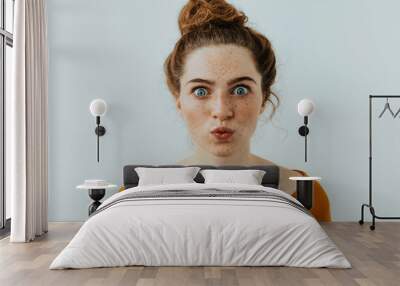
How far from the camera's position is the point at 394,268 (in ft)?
14.2

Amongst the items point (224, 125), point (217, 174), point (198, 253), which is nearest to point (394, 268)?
point (198, 253)

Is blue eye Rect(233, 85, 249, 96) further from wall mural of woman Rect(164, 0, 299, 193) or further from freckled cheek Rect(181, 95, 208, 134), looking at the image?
freckled cheek Rect(181, 95, 208, 134)

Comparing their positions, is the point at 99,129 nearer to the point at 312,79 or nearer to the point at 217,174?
the point at 217,174

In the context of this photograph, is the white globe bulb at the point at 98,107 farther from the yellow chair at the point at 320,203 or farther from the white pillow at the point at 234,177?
the yellow chair at the point at 320,203

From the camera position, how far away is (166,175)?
21.2 ft

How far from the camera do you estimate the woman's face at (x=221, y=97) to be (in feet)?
22.3

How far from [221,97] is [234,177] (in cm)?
105

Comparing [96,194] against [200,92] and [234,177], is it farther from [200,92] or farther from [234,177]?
[200,92]

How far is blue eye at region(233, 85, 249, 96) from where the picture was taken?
22.4 feet

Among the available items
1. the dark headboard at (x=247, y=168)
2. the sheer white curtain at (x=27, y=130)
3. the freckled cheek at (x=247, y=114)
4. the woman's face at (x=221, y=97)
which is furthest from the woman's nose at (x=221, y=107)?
the sheer white curtain at (x=27, y=130)

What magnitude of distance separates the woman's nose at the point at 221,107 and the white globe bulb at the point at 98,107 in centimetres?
135

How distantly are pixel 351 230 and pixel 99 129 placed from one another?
3.30 meters

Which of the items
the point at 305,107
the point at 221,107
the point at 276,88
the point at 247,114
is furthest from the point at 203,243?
the point at 276,88

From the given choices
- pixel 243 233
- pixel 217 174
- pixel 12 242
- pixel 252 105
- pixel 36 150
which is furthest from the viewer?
pixel 252 105
